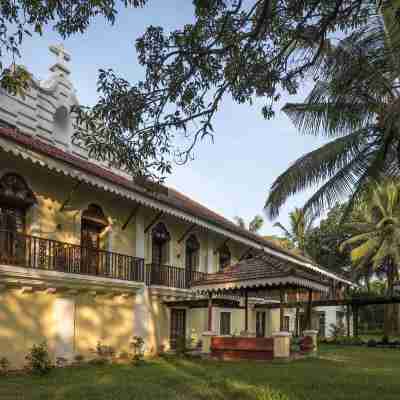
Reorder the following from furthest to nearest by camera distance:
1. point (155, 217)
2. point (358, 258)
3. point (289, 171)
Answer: point (358, 258) < point (155, 217) < point (289, 171)

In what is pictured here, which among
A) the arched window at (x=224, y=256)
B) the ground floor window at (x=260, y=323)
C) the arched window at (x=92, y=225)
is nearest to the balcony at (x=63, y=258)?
the arched window at (x=92, y=225)

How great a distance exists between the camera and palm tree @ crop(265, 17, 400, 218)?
9.00 m

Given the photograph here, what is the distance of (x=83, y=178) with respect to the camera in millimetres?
12695

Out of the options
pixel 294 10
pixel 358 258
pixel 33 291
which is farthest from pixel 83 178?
pixel 358 258

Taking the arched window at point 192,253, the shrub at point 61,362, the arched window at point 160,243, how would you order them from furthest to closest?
the arched window at point 192,253 < the arched window at point 160,243 < the shrub at point 61,362

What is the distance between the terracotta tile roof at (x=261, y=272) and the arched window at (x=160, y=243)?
282 centimetres

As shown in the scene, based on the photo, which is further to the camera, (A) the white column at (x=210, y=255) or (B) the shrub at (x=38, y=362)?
(A) the white column at (x=210, y=255)

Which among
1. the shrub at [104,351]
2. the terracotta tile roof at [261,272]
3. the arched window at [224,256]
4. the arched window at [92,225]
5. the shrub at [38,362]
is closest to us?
the shrub at [38,362]

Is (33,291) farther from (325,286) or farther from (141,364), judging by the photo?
(325,286)

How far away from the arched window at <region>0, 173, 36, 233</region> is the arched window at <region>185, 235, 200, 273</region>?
8.24 meters

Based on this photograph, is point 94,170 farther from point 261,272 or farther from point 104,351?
point 261,272

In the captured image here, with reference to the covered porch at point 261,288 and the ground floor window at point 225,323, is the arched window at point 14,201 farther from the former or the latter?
the ground floor window at point 225,323

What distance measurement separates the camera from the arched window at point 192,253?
1992 centimetres

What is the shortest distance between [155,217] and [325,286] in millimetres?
6283
